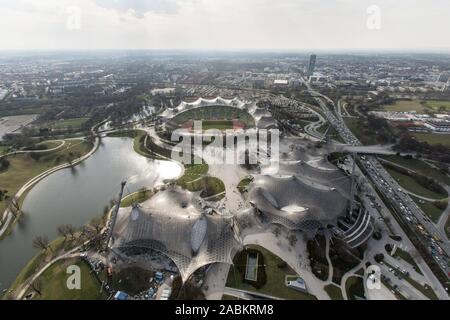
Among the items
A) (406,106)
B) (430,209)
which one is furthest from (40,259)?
(406,106)

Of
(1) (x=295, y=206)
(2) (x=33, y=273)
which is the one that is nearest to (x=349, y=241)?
(1) (x=295, y=206)

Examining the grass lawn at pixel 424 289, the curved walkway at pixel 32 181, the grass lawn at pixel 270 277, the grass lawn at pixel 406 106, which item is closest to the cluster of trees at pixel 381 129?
the grass lawn at pixel 406 106

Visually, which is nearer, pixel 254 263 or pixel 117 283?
pixel 117 283

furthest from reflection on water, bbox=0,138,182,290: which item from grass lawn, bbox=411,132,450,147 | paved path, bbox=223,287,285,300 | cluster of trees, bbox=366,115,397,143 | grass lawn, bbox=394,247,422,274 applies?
grass lawn, bbox=411,132,450,147

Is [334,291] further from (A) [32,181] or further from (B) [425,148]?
(A) [32,181]
